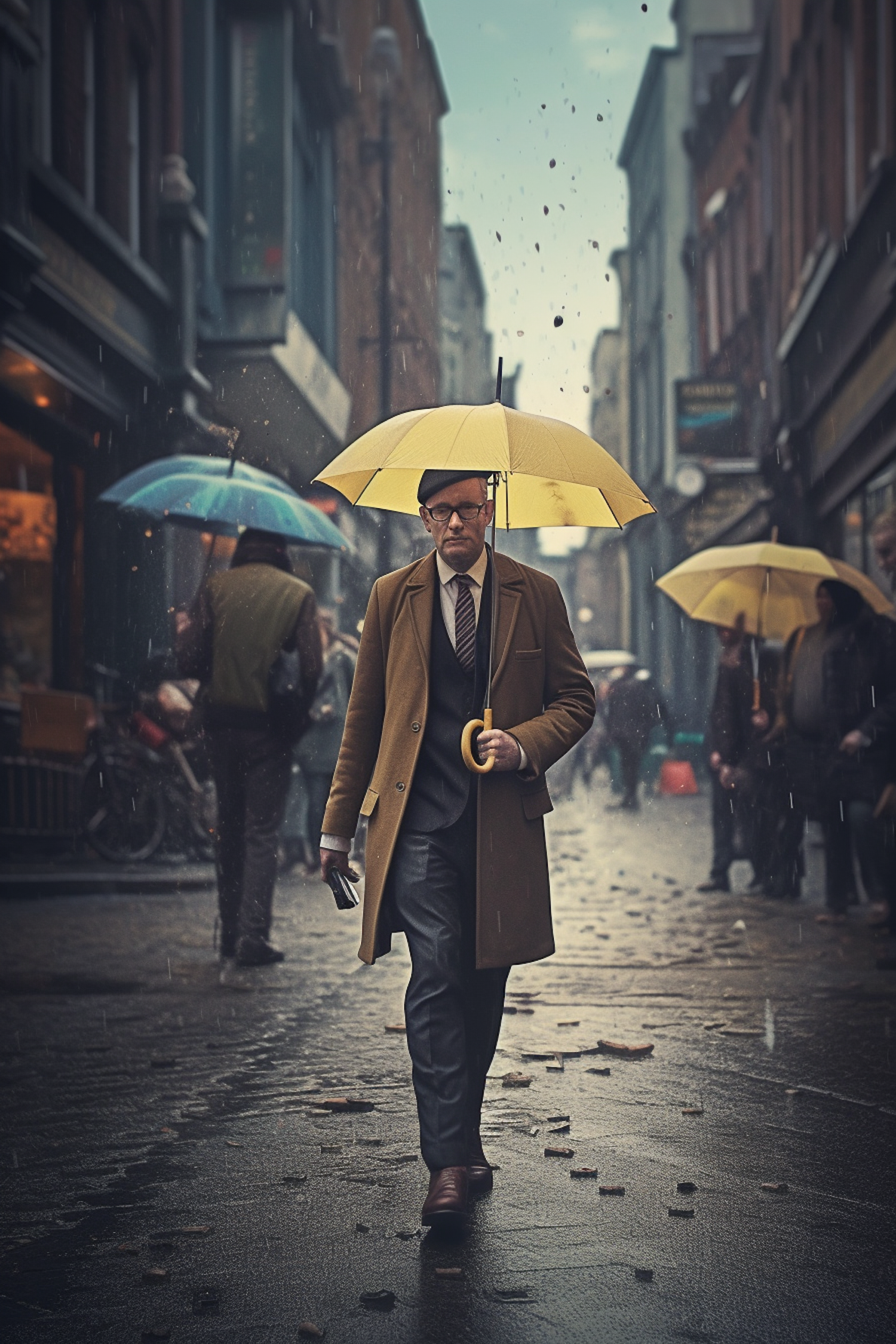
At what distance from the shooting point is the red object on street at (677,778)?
22.9 m

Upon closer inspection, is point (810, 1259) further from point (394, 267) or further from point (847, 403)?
point (394, 267)

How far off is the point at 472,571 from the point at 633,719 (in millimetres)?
15433

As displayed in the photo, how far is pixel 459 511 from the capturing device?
13.4ft

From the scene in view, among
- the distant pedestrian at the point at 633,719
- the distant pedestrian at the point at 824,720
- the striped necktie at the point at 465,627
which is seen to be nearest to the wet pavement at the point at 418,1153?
the distant pedestrian at the point at 824,720

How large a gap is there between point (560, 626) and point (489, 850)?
2.12 feet

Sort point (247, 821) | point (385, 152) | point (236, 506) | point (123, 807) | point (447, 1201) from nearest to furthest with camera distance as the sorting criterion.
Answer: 1. point (447, 1201)
2. point (247, 821)
3. point (236, 506)
4. point (123, 807)
5. point (385, 152)

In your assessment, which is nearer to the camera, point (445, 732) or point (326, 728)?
point (445, 732)

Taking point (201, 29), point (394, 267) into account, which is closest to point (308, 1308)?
point (201, 29)

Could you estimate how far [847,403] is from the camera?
16.0 meters

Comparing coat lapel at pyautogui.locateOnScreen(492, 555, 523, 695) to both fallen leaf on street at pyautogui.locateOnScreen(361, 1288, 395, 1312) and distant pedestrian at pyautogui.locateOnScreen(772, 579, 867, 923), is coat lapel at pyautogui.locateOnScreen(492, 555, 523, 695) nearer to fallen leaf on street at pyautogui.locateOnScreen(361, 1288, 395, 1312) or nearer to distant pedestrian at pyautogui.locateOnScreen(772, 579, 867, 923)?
fallen leaf on street at pyautogui.locateOnScreen(361, 1288, 395, 1312)

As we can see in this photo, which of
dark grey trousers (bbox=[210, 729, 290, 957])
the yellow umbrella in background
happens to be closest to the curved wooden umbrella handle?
dark grey trousers (bbox=[210, 729, 290, 957])

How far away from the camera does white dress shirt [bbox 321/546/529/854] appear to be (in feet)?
13.5

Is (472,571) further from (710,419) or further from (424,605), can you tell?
(710,419)

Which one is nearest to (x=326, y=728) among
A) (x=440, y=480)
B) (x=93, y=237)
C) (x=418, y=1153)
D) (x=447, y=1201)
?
(x=93, y=237)
